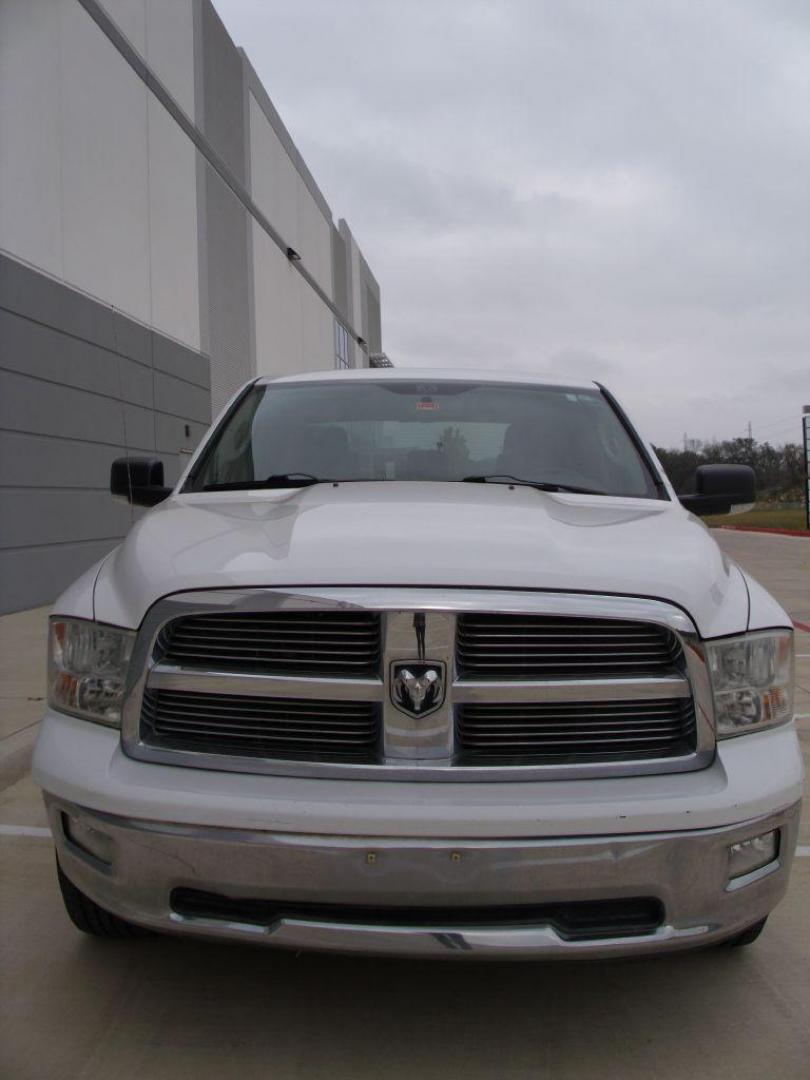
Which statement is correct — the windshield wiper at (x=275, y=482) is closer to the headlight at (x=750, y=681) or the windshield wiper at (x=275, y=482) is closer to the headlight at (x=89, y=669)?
the headlight at (x=89, y=669)

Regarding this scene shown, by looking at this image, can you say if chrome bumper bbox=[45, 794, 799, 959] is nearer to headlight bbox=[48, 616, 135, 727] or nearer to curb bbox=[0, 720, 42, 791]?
headlight bbox=[48, 616, 135, 727]

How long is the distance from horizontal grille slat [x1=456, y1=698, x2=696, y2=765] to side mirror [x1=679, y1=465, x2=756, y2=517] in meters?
1.63

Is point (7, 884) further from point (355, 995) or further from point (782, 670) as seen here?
point (782, 670)

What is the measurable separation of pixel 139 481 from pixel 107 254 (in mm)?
10055

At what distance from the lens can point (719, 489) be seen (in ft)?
12.1

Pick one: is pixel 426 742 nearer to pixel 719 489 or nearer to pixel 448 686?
pixel 448 686

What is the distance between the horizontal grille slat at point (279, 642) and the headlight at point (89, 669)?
0.49 feet

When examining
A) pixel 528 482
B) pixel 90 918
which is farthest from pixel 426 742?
pixel 528 482

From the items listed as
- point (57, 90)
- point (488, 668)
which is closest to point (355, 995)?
point (488, 668)

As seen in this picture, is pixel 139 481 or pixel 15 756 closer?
pixel 139 481

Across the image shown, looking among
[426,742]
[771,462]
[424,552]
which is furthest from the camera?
[771,462]

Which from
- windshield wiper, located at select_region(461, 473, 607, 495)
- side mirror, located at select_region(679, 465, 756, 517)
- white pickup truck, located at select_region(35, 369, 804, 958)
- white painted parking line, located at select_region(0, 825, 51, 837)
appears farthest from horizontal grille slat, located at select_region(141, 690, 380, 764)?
side mirror, located at select_region(679, 465, 756, 517)

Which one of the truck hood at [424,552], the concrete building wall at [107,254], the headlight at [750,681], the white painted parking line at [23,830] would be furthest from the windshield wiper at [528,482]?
the concrete building wall at [107,254]

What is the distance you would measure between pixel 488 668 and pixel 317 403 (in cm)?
194
